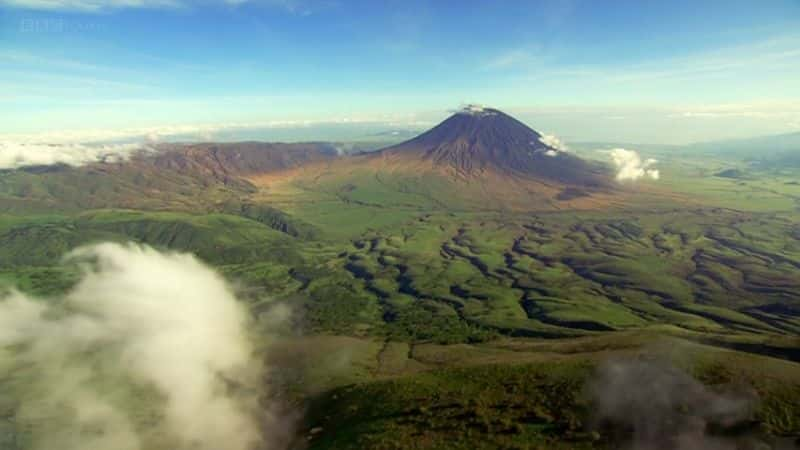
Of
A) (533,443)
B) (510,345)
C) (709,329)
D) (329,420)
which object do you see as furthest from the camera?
(709,329)

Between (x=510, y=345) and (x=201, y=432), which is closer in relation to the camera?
(x=201, y=432)

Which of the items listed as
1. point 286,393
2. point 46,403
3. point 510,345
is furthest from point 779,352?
point 46,403

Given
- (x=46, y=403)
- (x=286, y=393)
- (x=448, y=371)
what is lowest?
(x=46, y=403)

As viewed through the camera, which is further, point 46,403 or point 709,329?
point 709,329

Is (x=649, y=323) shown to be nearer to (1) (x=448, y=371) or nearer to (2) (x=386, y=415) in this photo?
(1) (x=448, y=371)

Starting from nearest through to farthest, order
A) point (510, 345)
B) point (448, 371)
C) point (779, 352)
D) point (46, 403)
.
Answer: point (779, 352), point (448, 371), point (46, 403), point (510, 345)

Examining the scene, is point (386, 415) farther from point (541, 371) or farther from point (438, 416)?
point (541, 371)

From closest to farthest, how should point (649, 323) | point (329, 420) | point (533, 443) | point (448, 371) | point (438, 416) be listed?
1. point (533, 443)
2. point (438, 416)
3. point (329, 420)
4. point (448, 371)
5. point (649, 323)

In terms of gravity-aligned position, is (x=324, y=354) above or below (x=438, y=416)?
below

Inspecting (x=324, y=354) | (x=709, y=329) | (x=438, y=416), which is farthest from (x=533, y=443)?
(x=709, y=329)
